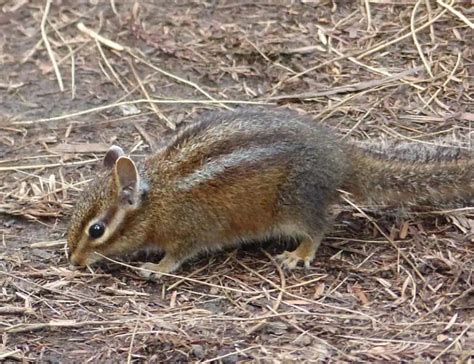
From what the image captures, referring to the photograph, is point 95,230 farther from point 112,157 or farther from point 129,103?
point 129,103

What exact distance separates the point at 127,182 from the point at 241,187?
692 mm

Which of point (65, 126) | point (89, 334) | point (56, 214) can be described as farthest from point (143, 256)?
point (65, 126)

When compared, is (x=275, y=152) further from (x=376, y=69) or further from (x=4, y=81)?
(x=4, y=81)

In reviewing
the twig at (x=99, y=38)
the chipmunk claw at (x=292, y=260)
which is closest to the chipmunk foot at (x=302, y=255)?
the chipmunk claw at (x=292, y=260)

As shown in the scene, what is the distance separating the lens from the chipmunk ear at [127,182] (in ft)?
21.3

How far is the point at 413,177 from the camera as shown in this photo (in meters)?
6.70

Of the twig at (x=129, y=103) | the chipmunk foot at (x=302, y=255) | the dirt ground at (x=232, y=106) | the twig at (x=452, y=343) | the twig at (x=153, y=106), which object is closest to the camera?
the twig at (x=452, y=343)

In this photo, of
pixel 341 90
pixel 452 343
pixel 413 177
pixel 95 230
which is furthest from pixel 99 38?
pixel 452 343

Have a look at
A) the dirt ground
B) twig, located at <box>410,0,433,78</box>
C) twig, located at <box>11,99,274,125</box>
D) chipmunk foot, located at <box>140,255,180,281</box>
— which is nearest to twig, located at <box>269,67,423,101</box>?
the dirt ground

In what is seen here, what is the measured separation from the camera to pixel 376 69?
8383mm

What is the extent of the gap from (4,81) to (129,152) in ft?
5.11

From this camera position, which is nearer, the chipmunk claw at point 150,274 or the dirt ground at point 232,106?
the dirt ground at point 232,106

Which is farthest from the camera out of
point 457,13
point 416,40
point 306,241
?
point 457,13

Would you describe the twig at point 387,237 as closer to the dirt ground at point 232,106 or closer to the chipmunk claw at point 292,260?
the dirt ground at point 232,106
